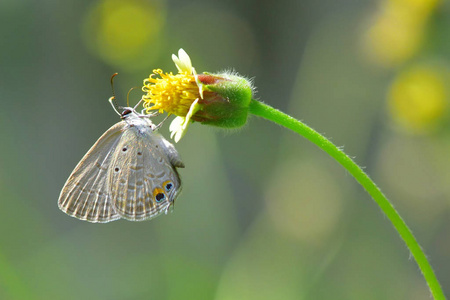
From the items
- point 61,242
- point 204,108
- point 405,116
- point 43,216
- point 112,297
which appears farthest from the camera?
point 43,216

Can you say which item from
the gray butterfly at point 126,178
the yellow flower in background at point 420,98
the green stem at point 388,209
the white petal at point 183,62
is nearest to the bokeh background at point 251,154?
the yellow flower in background at point 420,98

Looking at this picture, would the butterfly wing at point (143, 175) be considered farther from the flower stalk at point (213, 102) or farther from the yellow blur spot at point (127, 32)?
the yellow blur spot at point (127, 32)

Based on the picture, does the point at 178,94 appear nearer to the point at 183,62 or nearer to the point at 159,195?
the point at 183,62

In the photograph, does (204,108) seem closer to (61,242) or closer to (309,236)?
(309,236)

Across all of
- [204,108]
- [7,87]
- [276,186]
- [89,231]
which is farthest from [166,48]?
[204,108]

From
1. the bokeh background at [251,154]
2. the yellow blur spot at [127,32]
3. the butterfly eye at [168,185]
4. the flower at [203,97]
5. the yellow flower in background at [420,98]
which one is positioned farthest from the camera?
the yellow blur spot at [127,32]

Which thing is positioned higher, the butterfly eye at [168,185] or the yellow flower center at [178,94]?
the yellow flower center at [178,94]

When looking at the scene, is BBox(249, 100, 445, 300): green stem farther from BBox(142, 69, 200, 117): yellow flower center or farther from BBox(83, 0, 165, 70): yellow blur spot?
BBox(83, 0, 165, 70): yellow blur spot
